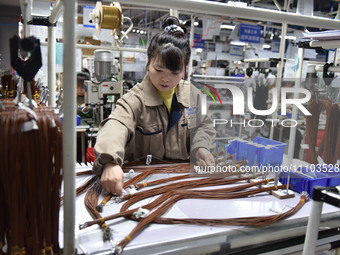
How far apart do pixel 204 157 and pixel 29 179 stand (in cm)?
69

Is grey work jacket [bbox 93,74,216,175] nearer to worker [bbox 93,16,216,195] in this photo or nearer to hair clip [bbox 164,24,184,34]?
worker [bbox 93,16,216,195]

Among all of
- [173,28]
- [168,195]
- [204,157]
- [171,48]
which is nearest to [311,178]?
[204,157]

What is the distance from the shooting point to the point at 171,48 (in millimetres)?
1355

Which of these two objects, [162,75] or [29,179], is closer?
[29,179]

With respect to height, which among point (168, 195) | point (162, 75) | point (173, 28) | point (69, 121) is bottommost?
point (168, 195)

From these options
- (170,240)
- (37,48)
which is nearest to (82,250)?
(170,240)

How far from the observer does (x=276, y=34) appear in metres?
7.95

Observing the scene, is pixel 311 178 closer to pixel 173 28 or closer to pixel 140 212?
pixel 140 212

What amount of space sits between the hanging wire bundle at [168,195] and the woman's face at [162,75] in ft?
1.31

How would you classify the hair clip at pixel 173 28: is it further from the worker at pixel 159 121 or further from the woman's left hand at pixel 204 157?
the woman's left hand at pixel 204 157

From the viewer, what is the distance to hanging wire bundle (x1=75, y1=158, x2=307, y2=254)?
892mm

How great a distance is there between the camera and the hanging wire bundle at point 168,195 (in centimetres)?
89

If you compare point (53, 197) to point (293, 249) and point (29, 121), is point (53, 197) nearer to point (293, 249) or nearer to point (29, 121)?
point (29, 121)

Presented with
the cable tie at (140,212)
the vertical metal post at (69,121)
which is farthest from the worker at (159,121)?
the vertical metal post at (69,121)
